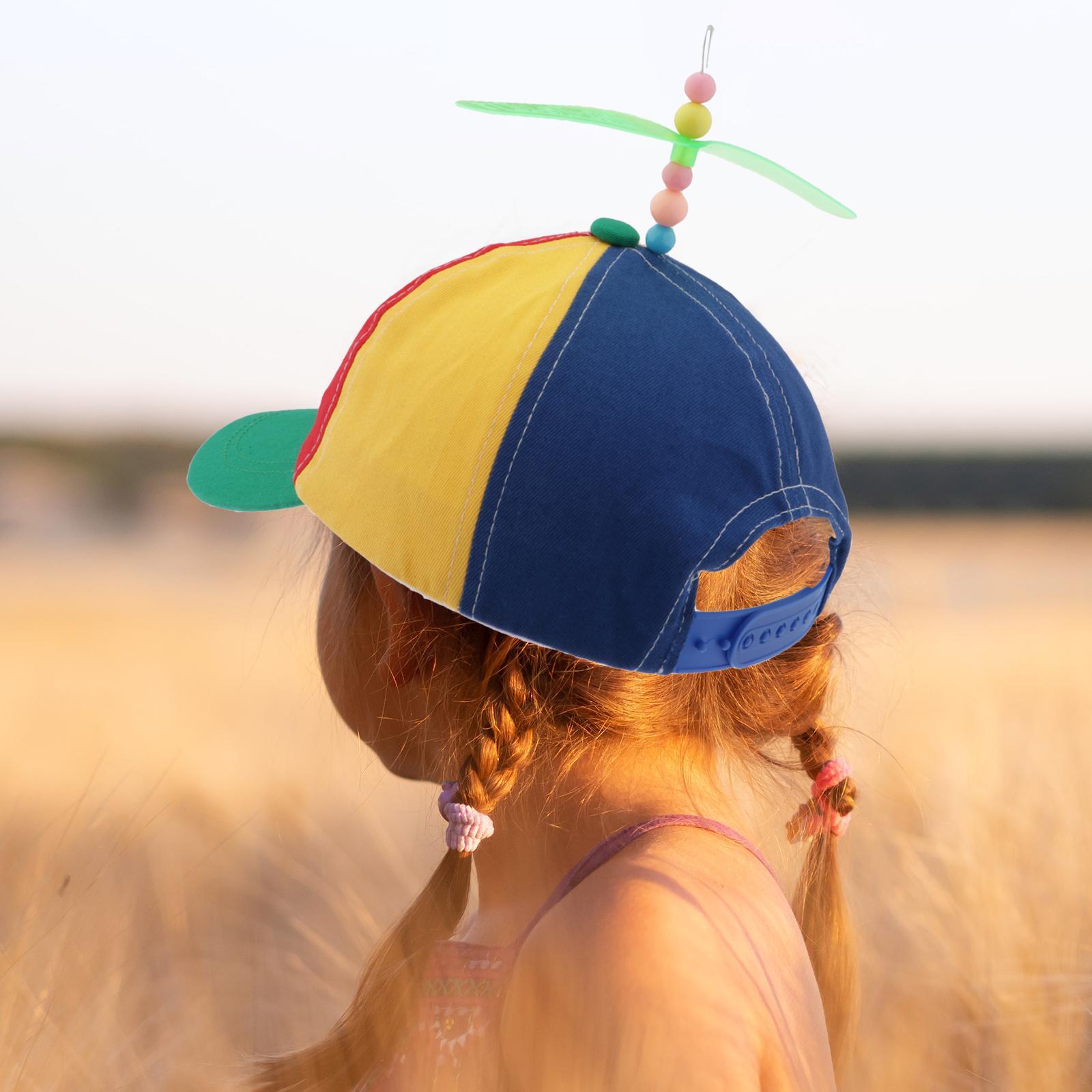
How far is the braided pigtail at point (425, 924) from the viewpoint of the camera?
0.96 metres

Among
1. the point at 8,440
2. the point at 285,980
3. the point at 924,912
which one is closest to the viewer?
the point at 285,980

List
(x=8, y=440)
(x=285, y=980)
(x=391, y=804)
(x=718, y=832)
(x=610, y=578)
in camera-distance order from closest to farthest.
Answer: (x=610, y=578), (x=718, y=832), (x=285, y=980), (x=391, y=804), (x=8, y=440)

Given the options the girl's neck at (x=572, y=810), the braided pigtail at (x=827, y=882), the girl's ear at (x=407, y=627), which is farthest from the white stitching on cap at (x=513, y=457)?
the braided pigtail at (x=827, y=882)

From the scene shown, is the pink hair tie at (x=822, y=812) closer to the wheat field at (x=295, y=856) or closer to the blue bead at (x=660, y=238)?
the wheat field at (x=295, y=856)

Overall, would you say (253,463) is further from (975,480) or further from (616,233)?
(975,480)

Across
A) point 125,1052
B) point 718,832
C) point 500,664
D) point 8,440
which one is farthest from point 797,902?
point 8,440

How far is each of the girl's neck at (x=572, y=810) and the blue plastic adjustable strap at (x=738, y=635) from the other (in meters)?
0.16

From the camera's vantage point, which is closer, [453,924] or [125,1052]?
[453,924]

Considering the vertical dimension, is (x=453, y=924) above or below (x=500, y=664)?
below

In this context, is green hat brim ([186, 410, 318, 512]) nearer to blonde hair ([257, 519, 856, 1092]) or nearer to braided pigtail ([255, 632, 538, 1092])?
blonde hair ([257, 519, 856, 1092])

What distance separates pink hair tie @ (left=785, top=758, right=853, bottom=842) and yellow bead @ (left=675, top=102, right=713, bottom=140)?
0.70 m

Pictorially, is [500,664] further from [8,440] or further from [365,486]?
[8,440]

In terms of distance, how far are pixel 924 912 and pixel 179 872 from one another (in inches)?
48.6

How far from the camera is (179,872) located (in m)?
1.72
